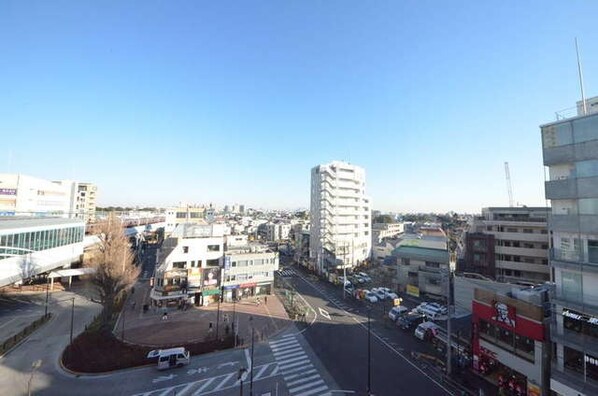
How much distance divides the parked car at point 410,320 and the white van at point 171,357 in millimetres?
23125

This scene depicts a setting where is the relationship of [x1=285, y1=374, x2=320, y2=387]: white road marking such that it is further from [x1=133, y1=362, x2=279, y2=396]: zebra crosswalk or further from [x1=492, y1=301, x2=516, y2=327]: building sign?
[x1=492, y1=301, x2=516, y2=327]: building sign

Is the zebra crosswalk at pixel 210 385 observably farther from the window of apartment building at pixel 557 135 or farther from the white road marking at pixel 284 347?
the window of apartment building at pixel 557 135

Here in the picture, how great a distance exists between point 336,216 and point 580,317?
53.6 metres

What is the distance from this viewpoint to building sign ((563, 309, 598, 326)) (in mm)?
17150

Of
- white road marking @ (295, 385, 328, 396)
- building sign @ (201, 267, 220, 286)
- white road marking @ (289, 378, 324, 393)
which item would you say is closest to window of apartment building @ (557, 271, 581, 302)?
white road marking @ (295, 385, 328, 396)

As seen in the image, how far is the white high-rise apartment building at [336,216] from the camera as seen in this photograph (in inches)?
2707

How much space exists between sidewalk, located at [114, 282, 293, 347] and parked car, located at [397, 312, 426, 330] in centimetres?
1311

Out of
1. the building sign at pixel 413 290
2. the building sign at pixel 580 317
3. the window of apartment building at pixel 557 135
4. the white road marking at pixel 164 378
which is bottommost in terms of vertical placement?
the white road marking at pixel 164 378

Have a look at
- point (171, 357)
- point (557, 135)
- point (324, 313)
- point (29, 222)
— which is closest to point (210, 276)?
point (324, 313)

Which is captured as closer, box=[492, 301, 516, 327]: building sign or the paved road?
box=[492, 301, 516, 327]: building sign

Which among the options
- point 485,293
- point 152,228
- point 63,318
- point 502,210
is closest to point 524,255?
point 502,210

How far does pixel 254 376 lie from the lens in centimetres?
2369

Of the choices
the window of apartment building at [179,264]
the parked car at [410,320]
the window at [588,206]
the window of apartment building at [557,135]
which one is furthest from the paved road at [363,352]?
the window of apartment building at [179,264]

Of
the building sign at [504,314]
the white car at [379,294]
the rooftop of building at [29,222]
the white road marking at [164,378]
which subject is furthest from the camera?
the white car at [379,294]
